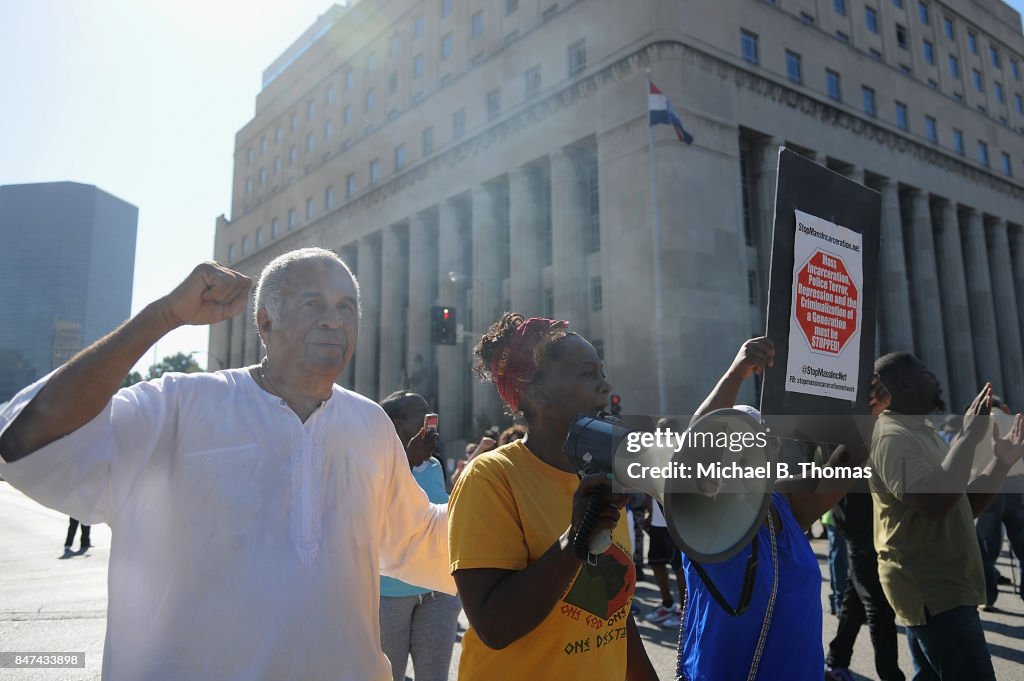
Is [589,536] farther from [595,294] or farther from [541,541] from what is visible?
[595,294]

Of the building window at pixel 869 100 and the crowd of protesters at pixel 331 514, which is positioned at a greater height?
the building window at pixel 869 100

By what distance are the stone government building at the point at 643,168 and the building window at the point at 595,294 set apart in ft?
0.22

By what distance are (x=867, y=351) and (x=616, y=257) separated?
25.2m

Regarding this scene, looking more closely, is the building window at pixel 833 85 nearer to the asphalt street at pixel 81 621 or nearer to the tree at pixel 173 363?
the asphalt street at pixel 81 621

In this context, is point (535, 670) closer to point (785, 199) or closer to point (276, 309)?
point (276, 309)

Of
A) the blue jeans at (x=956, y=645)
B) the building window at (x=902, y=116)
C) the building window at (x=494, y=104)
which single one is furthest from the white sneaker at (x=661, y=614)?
the building window at (x=902, y=116)

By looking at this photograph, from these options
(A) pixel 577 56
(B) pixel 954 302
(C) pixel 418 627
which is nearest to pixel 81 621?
(C) pixel 418 627

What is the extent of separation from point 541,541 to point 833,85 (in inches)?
1507

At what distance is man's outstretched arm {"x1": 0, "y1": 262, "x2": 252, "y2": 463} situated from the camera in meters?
1.67

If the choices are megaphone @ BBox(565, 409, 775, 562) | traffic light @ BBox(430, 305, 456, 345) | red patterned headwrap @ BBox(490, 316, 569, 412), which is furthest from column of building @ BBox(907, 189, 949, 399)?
megaphone @ BBox(565, 409, 775, 562)

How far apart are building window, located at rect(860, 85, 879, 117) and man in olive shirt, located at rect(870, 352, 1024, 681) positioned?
37.3 metres

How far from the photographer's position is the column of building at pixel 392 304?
42.0 meters

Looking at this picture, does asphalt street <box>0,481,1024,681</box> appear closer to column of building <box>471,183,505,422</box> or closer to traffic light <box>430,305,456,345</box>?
traffic light <box>430,305,456,345</box>

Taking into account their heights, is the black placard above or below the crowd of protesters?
above
